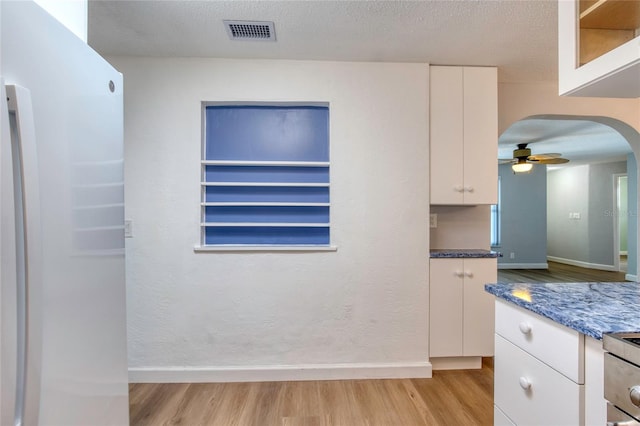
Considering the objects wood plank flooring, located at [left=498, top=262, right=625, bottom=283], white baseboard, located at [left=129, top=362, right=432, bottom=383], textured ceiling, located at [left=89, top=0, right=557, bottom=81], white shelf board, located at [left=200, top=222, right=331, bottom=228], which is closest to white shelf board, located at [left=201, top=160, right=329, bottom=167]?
white shelf board, located at [left=200, top=222, right=331, bottom=228]

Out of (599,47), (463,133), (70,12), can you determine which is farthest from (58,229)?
(463,133)

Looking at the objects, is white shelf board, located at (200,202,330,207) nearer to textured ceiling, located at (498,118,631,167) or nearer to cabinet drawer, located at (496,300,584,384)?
cabinet drawer, located at (496,300,584,384)

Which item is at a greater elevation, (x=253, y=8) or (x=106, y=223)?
(x=253, y=8)

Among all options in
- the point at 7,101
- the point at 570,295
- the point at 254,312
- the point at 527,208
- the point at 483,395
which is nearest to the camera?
the point at 7,101

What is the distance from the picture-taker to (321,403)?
198 cm

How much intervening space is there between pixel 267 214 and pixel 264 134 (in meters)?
0.59

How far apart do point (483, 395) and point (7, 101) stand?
265cm

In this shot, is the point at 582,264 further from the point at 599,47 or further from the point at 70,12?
the point at 70,12

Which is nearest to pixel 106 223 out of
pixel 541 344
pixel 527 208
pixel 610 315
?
pixel 541 344

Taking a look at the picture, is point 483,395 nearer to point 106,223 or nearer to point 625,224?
point 106,223

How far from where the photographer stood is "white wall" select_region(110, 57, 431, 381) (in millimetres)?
2213

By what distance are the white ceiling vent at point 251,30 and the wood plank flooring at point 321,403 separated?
2.29 m

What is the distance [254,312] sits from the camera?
2.25 metres

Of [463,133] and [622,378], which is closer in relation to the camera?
[622,378]
